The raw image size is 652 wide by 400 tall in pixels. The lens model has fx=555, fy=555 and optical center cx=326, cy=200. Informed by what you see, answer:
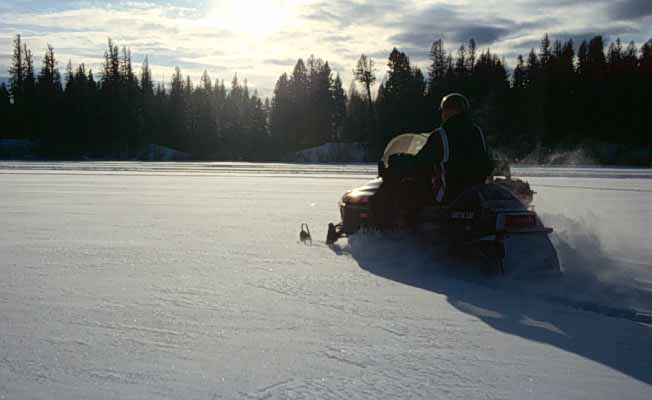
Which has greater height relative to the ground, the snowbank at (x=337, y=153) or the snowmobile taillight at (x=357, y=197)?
the snowbank at (x=337, y=153)

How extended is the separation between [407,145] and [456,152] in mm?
1220

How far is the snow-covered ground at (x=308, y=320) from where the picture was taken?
2697mm

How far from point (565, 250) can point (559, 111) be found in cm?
7067

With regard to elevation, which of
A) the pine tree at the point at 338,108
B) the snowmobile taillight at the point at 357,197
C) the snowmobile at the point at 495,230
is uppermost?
the pine tree at the point at 338,108

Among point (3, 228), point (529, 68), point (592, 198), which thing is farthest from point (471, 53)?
point (3, 228)

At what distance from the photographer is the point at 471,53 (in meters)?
88.4

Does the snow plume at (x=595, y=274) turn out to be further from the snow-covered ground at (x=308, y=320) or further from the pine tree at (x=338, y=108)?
the pine tree at (x=338, y=108)

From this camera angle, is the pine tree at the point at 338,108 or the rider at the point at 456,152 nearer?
the rider at the point at 456,152

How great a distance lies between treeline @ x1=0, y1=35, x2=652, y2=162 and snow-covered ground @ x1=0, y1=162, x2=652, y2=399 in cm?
5989

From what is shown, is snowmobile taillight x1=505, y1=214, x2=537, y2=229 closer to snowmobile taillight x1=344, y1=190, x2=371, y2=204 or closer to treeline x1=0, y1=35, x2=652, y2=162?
snowmobile taillight x1=344, y1=190, x2=371, y2=204

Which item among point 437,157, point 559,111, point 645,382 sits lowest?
point 645,382

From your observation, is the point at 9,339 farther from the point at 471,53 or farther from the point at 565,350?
the point at 471,53

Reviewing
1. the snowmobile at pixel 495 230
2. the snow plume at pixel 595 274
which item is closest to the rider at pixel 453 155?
the snowmobile at pixel 495 230

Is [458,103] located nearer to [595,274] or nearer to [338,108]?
[595,274]
